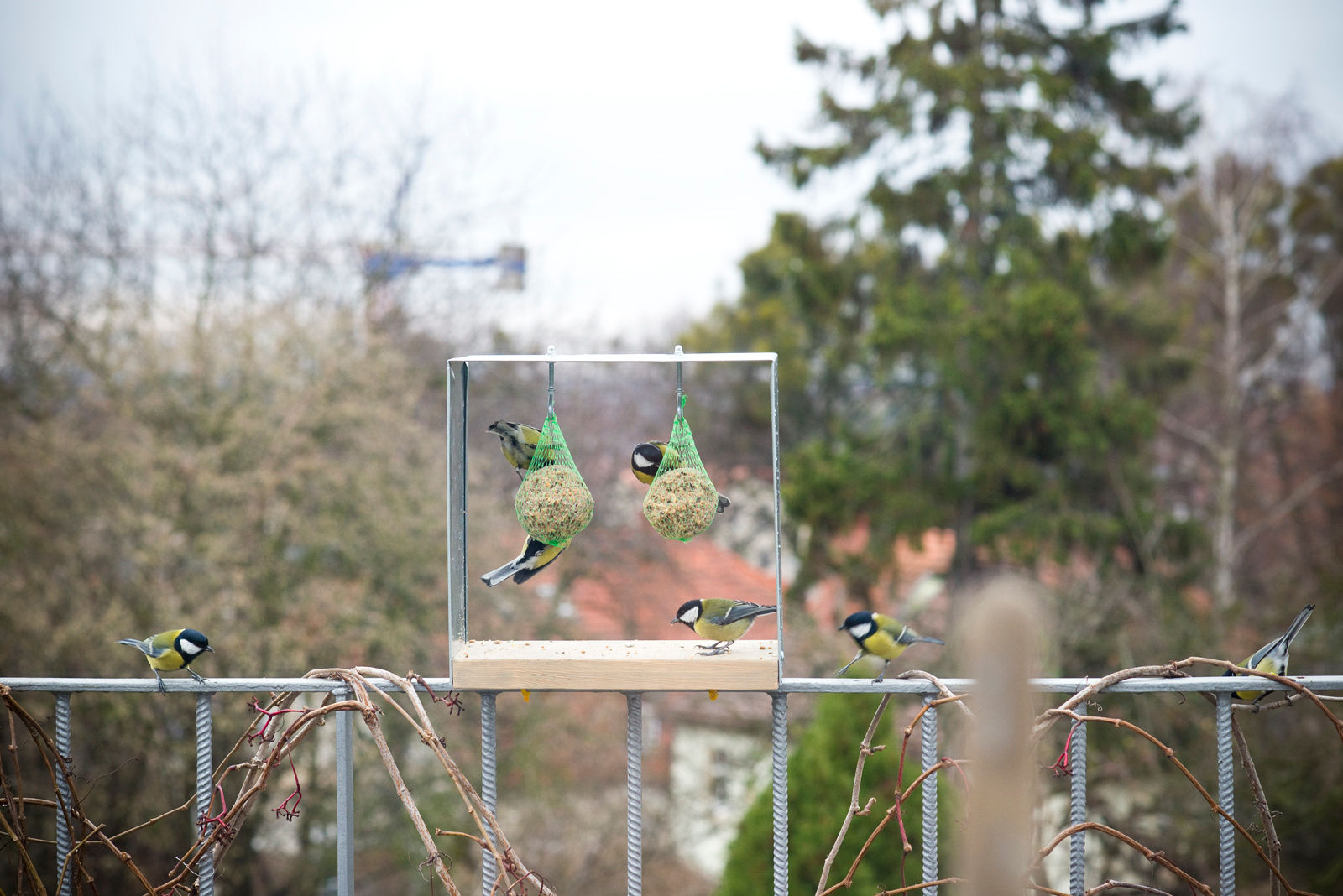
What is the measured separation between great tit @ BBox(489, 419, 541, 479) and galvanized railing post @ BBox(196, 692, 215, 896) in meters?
0.90

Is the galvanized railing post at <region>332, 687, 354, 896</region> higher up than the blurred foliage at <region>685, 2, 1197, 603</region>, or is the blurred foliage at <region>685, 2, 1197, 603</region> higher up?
the blurred foliage at <region>685, 2, 1197, 603</region>

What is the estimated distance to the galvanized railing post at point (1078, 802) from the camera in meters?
1.64

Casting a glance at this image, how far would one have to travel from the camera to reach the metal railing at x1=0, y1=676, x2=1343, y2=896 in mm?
1666

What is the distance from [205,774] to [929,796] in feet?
4.49

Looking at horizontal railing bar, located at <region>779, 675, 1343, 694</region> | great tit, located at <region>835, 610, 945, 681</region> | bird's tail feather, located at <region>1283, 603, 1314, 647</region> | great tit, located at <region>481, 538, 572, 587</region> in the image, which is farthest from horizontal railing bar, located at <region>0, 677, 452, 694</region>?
bird's tail feather, located at <region>1283, 603, 1314, 647</region>

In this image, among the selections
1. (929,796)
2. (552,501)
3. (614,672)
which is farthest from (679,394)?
(929,796)

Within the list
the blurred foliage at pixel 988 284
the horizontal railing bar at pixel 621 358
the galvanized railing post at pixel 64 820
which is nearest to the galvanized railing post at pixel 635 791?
the horizontal railing bar at pixel 621 358

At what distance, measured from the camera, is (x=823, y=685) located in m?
1.72

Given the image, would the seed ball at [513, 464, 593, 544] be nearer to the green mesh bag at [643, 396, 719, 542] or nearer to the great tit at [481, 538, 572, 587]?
the great tit at [481, 538, 572, 587]

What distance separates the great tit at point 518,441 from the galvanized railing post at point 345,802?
788 mm

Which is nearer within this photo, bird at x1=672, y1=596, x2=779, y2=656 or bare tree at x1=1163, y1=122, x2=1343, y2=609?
bird at x1=672, y1=596, x2=779, y2=656

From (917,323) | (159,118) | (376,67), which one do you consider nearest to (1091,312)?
(917,323)

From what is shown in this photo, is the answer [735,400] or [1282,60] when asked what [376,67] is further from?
[1282,60]

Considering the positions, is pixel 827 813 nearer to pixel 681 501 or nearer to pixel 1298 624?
pixel 681 501
